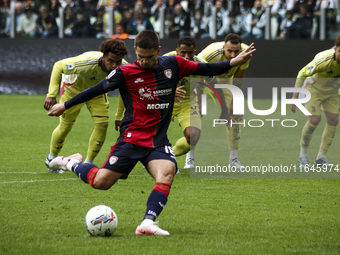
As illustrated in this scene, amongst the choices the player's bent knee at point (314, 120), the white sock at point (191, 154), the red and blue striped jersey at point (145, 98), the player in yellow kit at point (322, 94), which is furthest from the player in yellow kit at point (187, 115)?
the red and blue striped jersey at point (145, 98)

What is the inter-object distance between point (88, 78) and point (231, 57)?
2.02 m

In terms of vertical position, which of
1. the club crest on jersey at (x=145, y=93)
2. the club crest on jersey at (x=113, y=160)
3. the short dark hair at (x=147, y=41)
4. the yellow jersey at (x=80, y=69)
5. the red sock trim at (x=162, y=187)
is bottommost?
the red sock trim at (x=162, y=187)

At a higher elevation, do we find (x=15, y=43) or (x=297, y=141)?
(x=15, y=43)

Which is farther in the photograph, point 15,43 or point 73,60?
point 15,43

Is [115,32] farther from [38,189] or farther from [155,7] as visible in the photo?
[38,189]

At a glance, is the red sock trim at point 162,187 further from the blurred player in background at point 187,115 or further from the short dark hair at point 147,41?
the blurred player in background at point 187,115

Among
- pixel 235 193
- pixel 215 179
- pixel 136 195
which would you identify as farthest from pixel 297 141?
pixel 136 195

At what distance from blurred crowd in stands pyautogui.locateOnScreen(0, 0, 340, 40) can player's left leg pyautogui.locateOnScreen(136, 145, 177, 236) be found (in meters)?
12.5

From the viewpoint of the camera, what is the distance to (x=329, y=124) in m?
8.45

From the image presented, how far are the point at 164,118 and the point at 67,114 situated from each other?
3082 mm

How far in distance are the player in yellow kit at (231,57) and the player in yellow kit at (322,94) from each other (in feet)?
2.90

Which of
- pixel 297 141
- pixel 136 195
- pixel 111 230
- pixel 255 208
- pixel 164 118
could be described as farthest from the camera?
pixel 297 141

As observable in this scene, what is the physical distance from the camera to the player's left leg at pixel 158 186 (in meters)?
4.20

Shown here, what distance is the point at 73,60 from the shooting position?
708 centimetres
